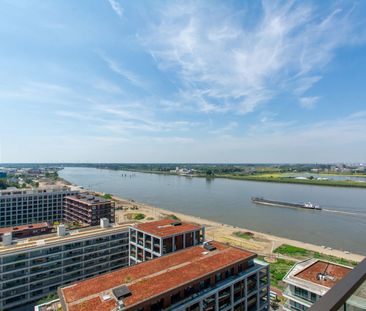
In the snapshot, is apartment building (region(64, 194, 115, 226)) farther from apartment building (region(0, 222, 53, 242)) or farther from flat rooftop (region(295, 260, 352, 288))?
flat rooftop (region(295, 260, 352, 288))

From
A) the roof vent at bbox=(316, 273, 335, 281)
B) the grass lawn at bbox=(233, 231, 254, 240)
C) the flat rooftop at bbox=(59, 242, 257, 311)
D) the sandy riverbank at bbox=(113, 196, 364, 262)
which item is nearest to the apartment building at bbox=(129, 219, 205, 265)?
the flat rooftop at bbox=(59, 242, 257, 311)

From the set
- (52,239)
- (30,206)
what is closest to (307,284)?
(52,239)

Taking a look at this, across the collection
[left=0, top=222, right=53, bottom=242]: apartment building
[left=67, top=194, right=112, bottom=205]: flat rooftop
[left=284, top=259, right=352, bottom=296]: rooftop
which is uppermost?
[left=67, top=194, right=112, bottom=205]: flat rooftop

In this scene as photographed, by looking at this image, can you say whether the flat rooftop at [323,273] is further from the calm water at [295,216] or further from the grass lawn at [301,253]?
the calm water at [295,216]

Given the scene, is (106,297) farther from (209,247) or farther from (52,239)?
(52,239)

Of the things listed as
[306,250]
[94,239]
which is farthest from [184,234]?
[306,250]

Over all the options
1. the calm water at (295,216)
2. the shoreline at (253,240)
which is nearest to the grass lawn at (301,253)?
the shoreline at (253,240)

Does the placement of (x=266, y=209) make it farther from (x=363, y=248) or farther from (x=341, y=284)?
(x=341, y=284)
